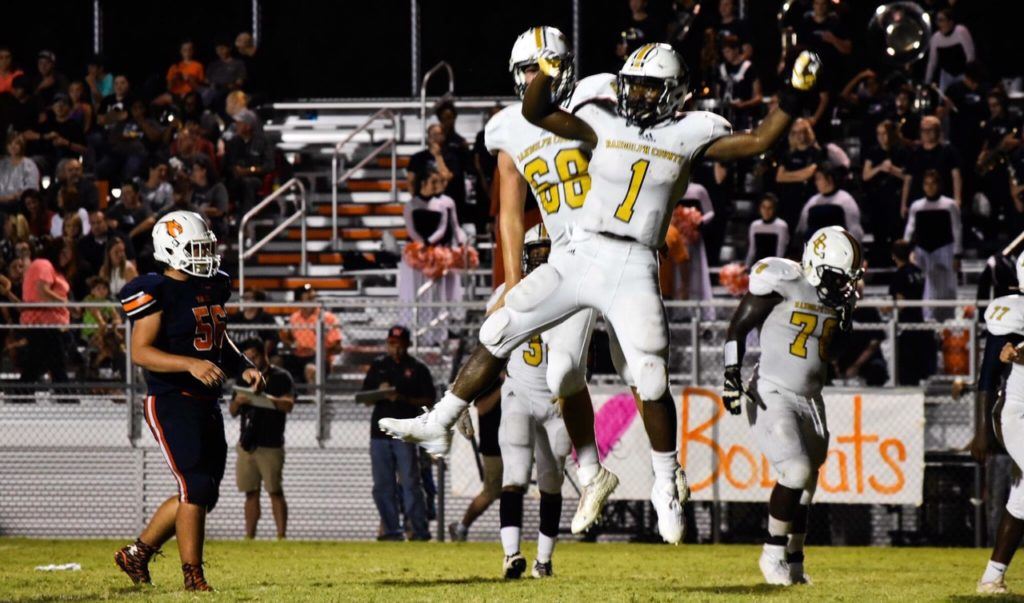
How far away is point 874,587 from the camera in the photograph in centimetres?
920

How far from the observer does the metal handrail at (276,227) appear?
1748cm

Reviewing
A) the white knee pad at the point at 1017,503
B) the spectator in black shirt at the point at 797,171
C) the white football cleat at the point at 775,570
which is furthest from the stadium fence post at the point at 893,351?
the white football cleat at the point at 775,570

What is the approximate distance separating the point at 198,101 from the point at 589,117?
42.8ft

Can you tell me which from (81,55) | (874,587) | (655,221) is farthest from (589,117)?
(81,55)

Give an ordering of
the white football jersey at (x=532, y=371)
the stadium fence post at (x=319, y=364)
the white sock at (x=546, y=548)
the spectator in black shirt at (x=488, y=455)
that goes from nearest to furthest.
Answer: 1. the white sock at (x=546, y=548)
2. the white football jersey at (x=532, y=371)
3. the spectator in black shirt at (x=488, y=455)
4. the stadium fence post at (x=319, y=364)

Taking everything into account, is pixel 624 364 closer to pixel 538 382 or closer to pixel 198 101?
pixel 538 382

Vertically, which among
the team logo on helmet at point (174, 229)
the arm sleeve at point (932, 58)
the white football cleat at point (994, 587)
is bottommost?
the white football cleat at point (994, 587)

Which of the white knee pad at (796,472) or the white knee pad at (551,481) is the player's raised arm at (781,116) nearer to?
the white knee pad at (796,472)

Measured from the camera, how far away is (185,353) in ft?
27.2

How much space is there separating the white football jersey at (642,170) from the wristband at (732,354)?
1.81 meters

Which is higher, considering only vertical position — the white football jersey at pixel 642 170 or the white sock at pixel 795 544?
the white football jersey at pixel 642 170

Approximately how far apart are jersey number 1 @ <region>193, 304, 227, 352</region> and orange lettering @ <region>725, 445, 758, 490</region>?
6.02 m

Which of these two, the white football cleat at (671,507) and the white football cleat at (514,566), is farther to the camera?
the white football cleat at (514,566)

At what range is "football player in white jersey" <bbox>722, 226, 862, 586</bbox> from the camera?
9.40 metres
